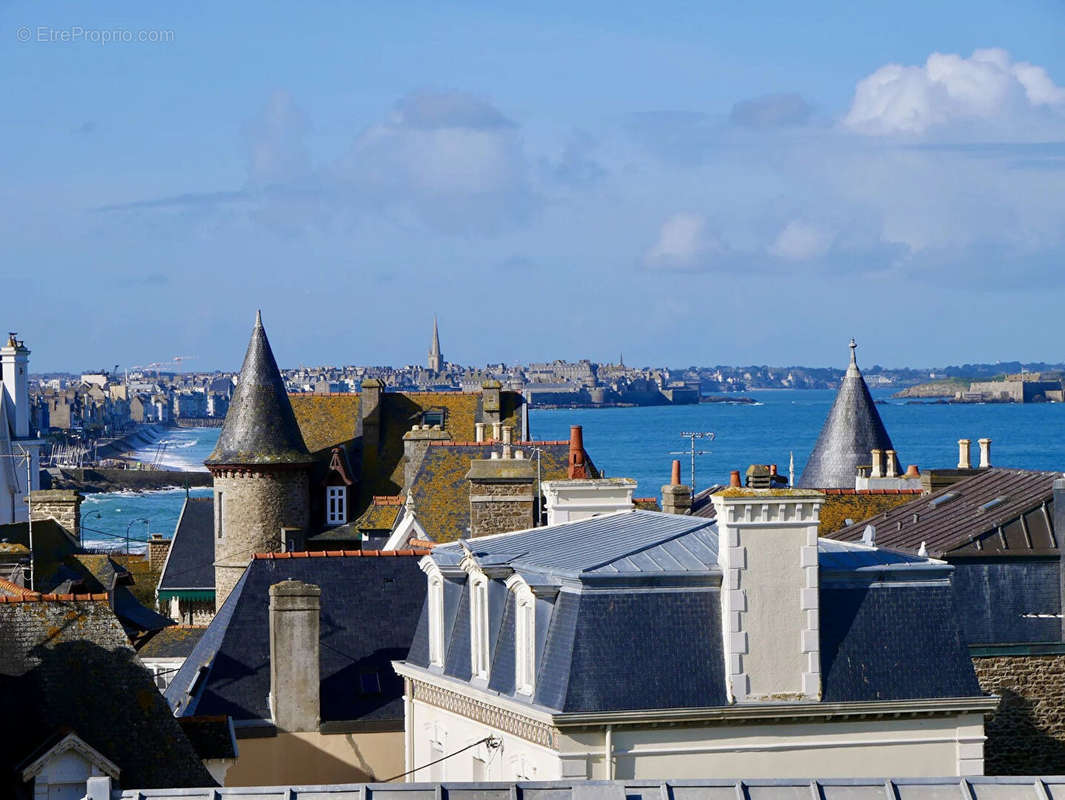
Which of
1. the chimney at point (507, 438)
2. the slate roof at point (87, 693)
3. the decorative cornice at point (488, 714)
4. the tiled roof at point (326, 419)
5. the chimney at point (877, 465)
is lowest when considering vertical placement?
the decorative cornice at point (488, 714)

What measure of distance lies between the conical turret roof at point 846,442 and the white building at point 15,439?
23.0 m

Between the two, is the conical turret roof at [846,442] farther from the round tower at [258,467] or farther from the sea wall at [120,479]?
the sea wall at [120,479]

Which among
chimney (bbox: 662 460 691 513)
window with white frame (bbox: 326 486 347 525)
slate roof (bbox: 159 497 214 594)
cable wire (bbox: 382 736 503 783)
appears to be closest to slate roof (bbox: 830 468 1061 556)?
chimney (bbox: 662 460 691 513)

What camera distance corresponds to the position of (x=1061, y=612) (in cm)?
2377

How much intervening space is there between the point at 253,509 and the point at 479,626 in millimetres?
29240

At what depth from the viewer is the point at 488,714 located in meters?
18.9

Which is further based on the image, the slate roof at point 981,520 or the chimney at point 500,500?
the chimney at point 500,500

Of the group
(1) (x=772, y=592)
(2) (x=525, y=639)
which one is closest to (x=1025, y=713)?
(1) (x=772, y=592)

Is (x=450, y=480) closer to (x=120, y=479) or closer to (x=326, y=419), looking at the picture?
(x=326, y=419)

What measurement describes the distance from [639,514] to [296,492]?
27.9m

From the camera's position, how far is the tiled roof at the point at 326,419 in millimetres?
55969

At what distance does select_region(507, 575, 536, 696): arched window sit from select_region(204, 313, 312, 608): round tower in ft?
94.4

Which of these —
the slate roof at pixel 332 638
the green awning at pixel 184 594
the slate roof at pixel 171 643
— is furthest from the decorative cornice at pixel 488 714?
Answer: the green awning at pixel 184 594

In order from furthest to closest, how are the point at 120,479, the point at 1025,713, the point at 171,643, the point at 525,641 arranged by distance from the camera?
1. the point at 120,479
2. the point at 171,643
3. the point at 1025,713
4. the point at 525,641
